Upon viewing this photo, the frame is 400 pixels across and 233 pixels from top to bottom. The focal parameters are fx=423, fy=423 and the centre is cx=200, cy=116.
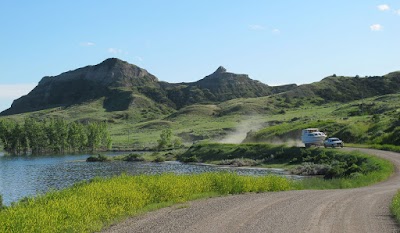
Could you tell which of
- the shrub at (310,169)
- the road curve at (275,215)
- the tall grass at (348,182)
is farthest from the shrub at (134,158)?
the road curve at (275,215)

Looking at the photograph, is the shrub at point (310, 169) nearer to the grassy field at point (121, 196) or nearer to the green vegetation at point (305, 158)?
the green vegetation at point (305, 158)

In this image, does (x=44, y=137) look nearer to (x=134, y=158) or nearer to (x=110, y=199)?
(x=134, y=158)

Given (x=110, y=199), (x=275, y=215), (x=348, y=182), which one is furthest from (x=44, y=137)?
(x=275, y=215)

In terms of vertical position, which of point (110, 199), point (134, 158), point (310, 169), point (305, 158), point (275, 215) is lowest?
point (310, 169)

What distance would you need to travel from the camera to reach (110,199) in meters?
21.2

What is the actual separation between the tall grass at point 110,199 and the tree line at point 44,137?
450 feet

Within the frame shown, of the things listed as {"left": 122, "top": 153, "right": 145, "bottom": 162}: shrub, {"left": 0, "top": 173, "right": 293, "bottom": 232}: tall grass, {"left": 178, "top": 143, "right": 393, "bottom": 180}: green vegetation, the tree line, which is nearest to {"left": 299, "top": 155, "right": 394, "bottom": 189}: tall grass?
{"left": 178, "top": 143, "right": 393, "bottom": 180}: green vegetation

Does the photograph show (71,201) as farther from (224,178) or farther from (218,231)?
(224,178)

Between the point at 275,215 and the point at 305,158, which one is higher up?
the point at 275,215

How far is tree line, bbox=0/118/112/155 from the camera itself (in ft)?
504

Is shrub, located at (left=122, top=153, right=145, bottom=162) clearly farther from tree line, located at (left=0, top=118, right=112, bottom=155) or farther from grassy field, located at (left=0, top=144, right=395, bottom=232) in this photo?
grassy field, located at (left=0, top=144, right=395, bottom=232)

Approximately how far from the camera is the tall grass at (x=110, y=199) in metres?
15.6

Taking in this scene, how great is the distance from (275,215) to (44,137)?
150 m

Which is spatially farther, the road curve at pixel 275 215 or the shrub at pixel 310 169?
the shrub at pixel 310 169
